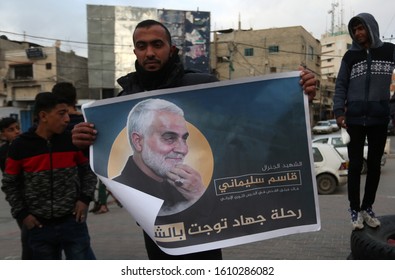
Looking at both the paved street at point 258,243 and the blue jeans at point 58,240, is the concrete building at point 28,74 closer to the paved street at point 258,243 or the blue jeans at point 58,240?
the paved street at point 258,243

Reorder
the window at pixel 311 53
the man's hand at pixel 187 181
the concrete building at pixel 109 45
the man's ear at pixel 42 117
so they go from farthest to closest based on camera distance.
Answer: the window at pixel 311 53
the concrete building at pixel 109 45
the man's ear at pixel 42 117
the man's hand at pixel 187 181

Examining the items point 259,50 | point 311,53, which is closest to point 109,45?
point 259,50

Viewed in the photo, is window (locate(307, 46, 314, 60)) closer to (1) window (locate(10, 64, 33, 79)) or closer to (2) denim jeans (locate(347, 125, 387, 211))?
(1) window (locate(10, 64, 33, 79))

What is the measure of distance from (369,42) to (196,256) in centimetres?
215

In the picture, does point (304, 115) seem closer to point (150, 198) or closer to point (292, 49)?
point (150, 198)

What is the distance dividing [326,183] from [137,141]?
9.11m

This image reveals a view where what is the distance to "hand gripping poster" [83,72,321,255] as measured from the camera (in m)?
2.09

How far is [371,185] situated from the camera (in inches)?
131

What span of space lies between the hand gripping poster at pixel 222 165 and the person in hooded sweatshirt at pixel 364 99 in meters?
1.26

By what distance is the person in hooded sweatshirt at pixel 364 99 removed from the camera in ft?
10.2

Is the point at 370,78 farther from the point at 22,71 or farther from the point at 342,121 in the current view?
the point at 22,71

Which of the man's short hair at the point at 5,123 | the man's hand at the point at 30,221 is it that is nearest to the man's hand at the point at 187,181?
the man's hand at the point at 30,221

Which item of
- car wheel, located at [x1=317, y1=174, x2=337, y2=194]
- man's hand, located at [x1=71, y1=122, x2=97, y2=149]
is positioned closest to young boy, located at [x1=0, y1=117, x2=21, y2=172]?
man's hand, located at [x1=71, y1=122, x2=97, y2=149]

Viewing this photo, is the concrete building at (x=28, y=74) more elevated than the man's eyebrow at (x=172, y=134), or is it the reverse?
the concrete building at (x=28, y=74)
